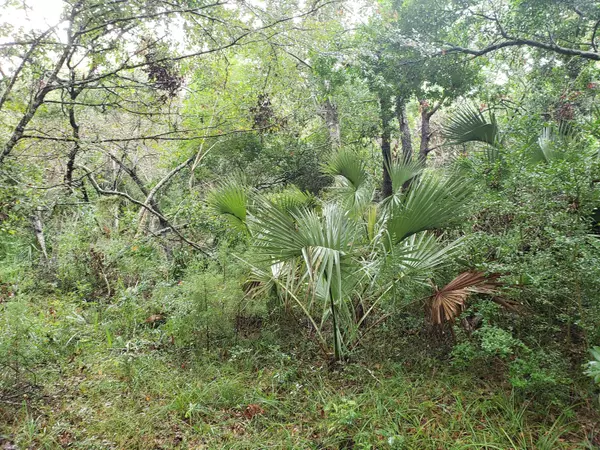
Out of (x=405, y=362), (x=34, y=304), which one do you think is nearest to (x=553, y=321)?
(x=405, y=362)

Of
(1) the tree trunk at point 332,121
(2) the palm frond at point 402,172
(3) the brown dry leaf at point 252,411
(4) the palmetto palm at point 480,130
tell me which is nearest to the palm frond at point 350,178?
(2) the palm frond at point 402,172

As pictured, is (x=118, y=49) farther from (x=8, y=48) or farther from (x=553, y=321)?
(x=553, y=321)

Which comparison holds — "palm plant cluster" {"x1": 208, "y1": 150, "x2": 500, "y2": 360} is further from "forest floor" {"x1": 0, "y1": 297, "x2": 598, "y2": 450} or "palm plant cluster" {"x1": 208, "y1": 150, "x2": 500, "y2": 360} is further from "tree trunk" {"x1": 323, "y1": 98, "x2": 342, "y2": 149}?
"tree trunk" {"x1": 323, "y1": 98, "x2": 342, "y2": 149}

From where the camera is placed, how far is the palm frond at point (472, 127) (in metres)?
4.54

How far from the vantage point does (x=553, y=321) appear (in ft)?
9.83

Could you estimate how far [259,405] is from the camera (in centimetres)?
281

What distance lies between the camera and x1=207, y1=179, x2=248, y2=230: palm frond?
403cm

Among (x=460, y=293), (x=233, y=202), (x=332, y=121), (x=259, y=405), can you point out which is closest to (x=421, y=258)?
(x=460, y=293)

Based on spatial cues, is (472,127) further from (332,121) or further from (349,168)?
(332,121)

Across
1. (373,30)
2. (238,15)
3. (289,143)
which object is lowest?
(289,143)

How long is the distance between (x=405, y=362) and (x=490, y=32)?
4.16 m

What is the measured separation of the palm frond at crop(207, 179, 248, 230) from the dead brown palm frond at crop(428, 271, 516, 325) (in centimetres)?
224

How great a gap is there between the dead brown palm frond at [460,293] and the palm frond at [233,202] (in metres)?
2.24

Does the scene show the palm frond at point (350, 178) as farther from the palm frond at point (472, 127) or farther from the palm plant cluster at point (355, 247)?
the palm frond at point (472, 127)
